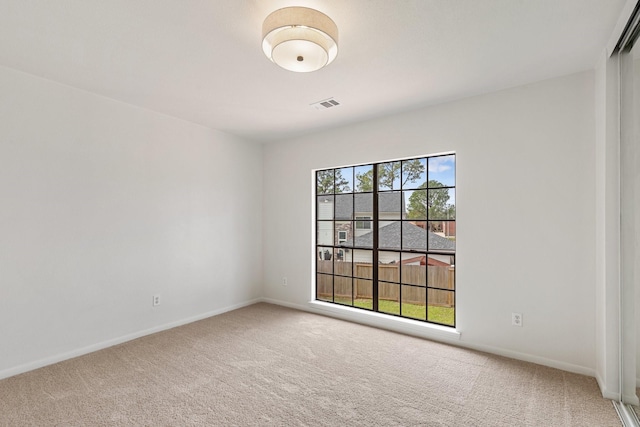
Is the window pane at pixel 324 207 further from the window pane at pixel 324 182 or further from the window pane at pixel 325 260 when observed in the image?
the window pane at pixel 325 260

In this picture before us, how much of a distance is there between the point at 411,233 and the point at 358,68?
2.09 meters

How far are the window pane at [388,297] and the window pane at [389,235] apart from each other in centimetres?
49

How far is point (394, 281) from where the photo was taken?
3.96 meters

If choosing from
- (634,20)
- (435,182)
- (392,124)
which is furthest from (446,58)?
(435,182)

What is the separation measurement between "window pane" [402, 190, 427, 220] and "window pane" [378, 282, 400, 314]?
0.91 meters

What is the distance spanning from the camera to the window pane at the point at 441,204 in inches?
141

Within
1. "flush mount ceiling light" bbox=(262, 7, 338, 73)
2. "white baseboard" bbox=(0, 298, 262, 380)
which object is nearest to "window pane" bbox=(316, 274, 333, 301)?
"white baseboard" bbox=(0, 298, 262, 380)

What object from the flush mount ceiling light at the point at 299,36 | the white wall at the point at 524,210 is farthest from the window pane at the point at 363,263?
the flush mount ceiling light at the point at 299,36

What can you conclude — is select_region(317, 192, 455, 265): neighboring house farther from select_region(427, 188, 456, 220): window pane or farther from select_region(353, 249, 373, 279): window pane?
select_region(427, 188, 456, 220): window pane

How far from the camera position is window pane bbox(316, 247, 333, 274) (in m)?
4.50

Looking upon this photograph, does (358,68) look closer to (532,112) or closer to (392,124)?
(392,124)

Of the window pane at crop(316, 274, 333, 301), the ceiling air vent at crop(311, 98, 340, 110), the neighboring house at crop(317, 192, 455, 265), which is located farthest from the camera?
the window pane at crop(316, 274, 333, 301)

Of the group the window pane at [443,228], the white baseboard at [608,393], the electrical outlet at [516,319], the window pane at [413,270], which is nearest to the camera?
the white baseboard at [608,393]

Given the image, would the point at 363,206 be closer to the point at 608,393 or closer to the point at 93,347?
the point at 608,393
